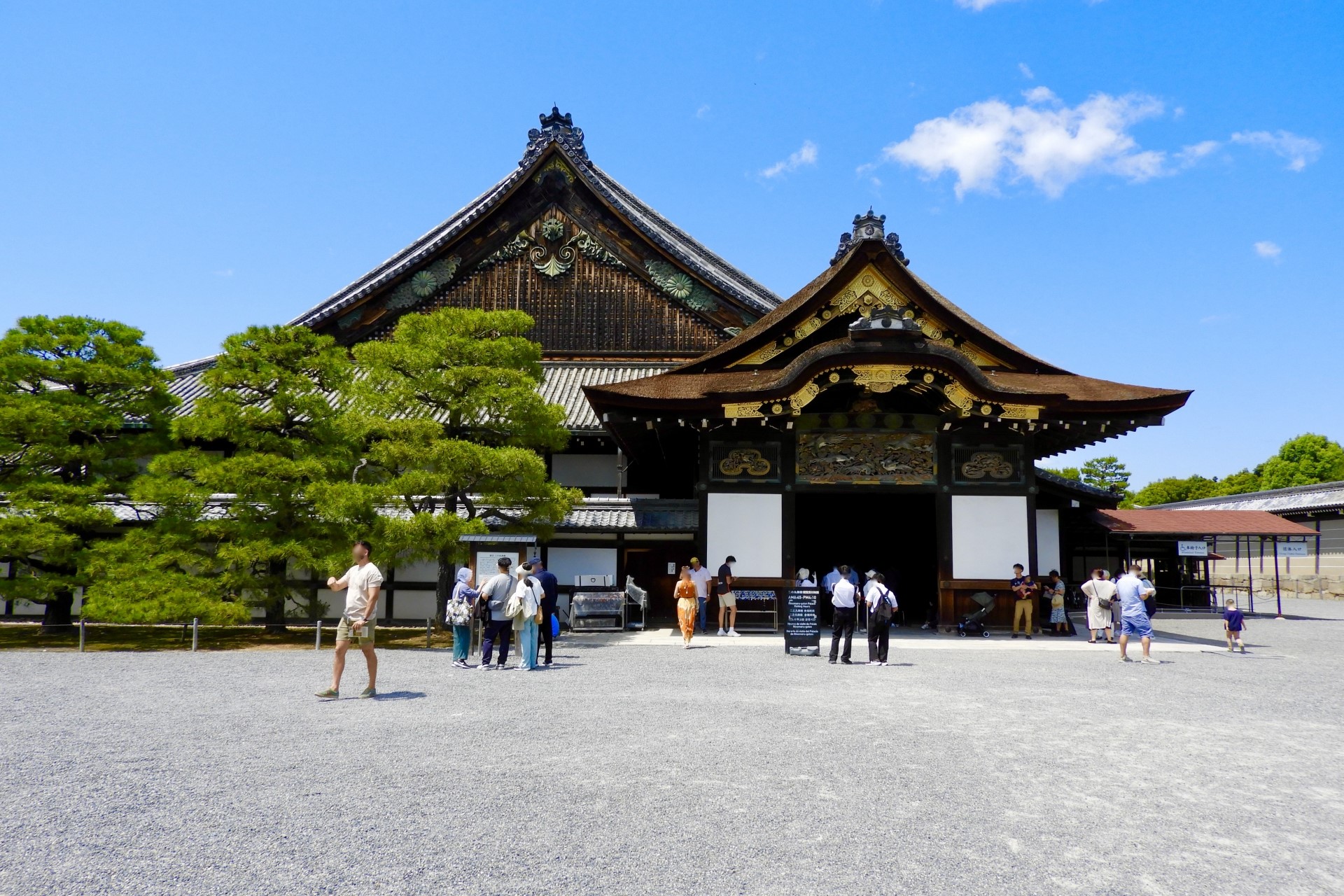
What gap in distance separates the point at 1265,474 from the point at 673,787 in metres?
79.3

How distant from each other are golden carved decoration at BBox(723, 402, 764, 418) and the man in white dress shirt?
456 centimetres

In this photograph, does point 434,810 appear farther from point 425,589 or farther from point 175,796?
point 425,589

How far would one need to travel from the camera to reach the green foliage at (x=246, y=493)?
48.0 ft

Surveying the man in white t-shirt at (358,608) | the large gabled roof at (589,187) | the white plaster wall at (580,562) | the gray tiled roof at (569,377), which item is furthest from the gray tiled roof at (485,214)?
the man in white t-shirt at (358,608)

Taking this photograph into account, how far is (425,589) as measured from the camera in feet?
63.6

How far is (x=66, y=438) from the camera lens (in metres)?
15.7

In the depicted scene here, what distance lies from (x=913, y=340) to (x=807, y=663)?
7.15 m

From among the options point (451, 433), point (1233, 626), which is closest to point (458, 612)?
point (451, 433)

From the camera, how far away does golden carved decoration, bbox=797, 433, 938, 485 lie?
57.4 feet

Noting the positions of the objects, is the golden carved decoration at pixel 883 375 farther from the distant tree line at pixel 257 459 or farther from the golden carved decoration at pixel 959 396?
the distant tree line at pixel 257 459

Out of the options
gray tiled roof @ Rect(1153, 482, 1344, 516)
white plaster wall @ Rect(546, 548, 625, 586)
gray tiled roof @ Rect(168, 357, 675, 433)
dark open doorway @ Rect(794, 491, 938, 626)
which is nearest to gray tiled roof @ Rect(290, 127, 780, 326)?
gray tiled roof @ Rect(168, 357, 675, 433)

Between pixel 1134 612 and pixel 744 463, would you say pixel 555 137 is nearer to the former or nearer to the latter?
pixel 744 463

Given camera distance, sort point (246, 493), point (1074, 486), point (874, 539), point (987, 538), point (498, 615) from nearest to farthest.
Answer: point (498, 615)
point (246, 493)
point (987, 538)
point (1074, 486)
point (874, 539)

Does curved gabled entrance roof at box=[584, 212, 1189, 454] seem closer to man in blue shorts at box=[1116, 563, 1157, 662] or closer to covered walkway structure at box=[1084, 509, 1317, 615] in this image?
man in blue shorts at box=[1116, 563, 1157, 662]
